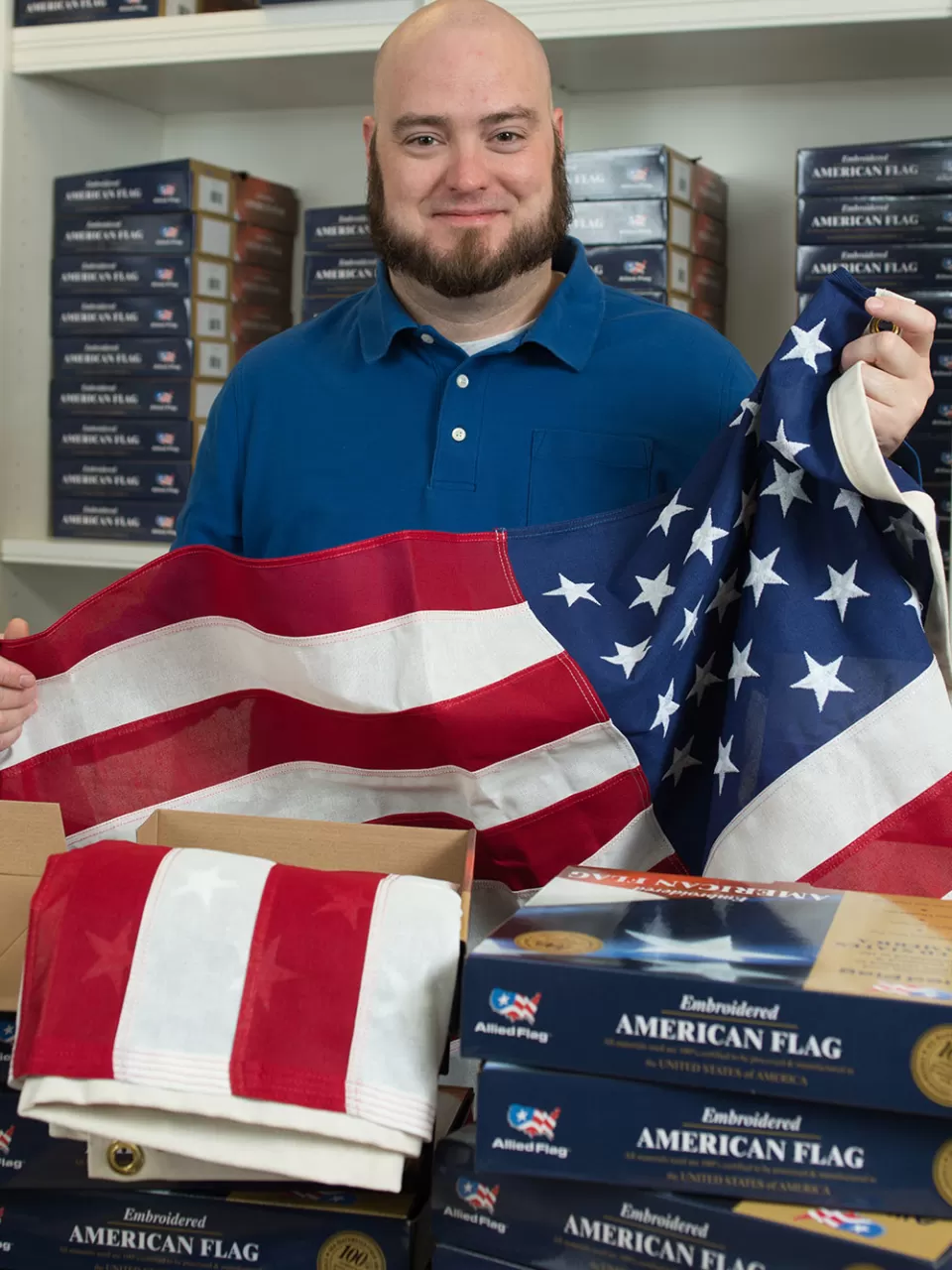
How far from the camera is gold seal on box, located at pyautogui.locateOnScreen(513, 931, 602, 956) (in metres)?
0.62

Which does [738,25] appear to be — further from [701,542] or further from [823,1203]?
[823,1203]

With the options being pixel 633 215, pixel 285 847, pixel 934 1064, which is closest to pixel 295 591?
pixel 285 847

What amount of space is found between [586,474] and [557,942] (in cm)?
75

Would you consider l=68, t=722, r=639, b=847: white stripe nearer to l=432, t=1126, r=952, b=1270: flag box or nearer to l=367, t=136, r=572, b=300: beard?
l=432, t=1126, r=952, b=1270: flag box

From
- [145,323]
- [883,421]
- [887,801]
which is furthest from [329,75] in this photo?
[887,801]

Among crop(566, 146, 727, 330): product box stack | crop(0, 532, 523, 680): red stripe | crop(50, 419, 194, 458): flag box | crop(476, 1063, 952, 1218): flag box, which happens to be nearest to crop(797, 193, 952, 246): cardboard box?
crop(566, 146, 727, 330): product box stack

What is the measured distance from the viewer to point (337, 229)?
187cm

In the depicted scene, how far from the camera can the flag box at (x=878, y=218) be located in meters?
1.60

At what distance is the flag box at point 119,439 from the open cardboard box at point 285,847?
1.18m

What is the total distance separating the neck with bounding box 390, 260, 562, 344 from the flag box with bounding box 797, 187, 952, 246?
1.22ft

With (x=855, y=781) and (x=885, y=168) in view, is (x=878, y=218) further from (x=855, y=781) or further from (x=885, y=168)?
(x=855, y=781)

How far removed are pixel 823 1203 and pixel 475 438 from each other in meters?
0.88

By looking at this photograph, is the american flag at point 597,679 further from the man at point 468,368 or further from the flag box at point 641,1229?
the flag box at point 641,1229

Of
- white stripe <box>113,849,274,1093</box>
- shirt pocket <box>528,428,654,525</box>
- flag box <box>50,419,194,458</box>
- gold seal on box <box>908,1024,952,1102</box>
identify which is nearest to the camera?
gold seal on box <box>908,1024,952,1102</box>
